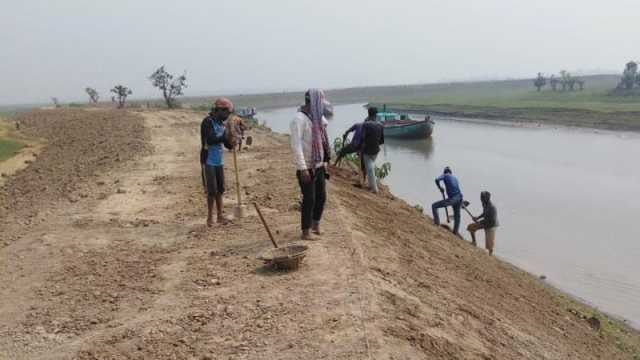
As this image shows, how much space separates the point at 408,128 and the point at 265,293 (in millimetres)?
32239

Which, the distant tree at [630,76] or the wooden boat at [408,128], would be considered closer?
the wooden boat at [408,128]

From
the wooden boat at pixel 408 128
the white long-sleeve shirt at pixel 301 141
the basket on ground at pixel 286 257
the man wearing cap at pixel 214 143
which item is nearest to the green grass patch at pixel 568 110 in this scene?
the wooden boat at pixel 408 128

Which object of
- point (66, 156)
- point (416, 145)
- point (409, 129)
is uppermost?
point (66, 156)

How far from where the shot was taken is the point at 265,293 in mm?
5371

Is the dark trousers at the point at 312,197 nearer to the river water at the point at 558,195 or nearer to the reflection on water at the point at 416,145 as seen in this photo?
the river water at the point at 558,195

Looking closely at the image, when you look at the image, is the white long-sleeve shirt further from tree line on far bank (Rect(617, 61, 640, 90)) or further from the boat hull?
tree line on far bank (Rect(617, 61, 640, 90))

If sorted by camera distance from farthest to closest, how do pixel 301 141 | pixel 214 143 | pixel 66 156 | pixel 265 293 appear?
pixel 66 156 → pixel 214 143 → pixel 301 141 → pixel 265 293

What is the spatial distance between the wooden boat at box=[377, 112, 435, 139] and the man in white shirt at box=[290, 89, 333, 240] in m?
29.8

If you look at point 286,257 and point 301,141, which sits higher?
point 301,141

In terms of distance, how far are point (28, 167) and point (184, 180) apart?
659 cm

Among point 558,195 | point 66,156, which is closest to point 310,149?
point 66,156

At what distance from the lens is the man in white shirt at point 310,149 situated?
6.39 metres

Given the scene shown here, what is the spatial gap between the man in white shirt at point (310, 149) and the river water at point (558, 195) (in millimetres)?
5945

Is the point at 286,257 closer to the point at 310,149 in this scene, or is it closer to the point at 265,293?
the point at 265,293
